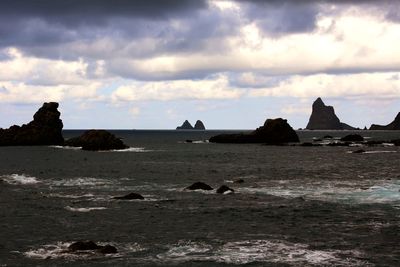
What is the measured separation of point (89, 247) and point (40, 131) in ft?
463

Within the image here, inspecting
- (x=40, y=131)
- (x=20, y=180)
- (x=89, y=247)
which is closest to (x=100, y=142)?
(x=40, y=131)

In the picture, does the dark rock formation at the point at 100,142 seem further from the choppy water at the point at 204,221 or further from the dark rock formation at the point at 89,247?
the dark rock formation at the point at 89,247

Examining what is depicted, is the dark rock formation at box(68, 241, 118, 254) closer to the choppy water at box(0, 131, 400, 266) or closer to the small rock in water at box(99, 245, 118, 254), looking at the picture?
the small rock in water at box(99, 245, 118, 254)

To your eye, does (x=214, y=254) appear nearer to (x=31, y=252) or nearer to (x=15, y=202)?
(x=31, y=252)

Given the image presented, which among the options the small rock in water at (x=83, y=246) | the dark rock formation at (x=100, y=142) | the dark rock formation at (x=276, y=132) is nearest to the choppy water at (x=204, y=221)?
the small rock in water at (x=83, y=246)

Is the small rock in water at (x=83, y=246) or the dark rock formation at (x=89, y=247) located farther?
the small rock in water at (x=83, y=246)

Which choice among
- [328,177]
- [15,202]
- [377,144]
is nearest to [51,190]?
[15,202]

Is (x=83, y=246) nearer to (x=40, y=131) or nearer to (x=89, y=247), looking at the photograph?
(x=89, y=247)

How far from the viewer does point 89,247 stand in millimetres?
29078

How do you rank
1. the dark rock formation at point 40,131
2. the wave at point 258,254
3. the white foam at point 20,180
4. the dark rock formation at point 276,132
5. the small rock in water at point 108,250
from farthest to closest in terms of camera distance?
the dark rock formation at point 276,132 → the dark rock formation at point 40,131 → the white foam at point 20,180 → the small rock in water at point 108,250 → the wave at point 258,254

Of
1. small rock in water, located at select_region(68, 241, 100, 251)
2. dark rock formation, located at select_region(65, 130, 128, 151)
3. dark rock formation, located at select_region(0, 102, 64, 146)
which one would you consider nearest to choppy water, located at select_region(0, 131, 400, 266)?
small rock in water, located at select_region(68, 241, 100, 251)

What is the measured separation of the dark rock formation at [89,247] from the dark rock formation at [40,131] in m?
136

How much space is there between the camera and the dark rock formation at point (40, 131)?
160 meters

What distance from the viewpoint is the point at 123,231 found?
1369 inches
